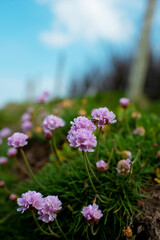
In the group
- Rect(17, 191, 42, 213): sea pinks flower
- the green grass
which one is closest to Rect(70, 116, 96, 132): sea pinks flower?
Rect(17, 191, 42, 213): sea pinks flower

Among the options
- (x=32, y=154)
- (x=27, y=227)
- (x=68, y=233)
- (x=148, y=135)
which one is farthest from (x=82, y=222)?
(x=32, y=154)

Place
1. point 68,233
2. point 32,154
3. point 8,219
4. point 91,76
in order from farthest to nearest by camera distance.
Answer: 1. point 91,76
2. point 32,154
3. point 8,219
4. point 68,233

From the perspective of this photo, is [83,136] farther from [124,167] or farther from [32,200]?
[124,167]

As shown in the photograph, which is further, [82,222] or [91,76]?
[91,76]

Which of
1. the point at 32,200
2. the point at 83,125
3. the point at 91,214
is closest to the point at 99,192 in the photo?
the point at 91,214

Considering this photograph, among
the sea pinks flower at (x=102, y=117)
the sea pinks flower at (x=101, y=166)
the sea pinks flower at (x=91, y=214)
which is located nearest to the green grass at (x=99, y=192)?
the sea pinks flower at (x=101, y=166)

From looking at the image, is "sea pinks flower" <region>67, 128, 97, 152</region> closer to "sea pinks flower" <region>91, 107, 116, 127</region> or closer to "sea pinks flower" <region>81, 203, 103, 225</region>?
"sea pinks flower" <region>91, 107, 116, 127</region>

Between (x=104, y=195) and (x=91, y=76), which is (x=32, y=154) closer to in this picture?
(x=104, y=195)
